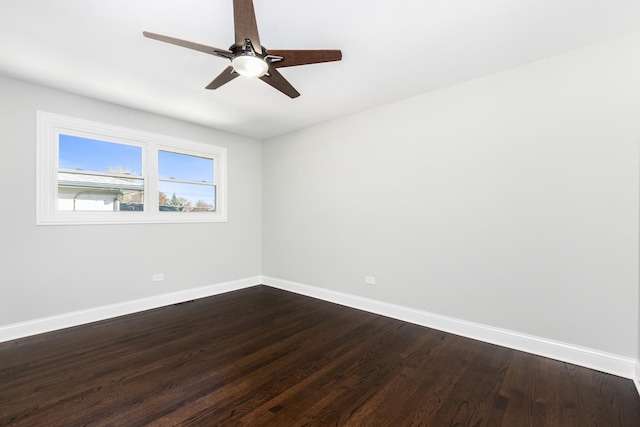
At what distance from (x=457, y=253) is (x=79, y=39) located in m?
4.05

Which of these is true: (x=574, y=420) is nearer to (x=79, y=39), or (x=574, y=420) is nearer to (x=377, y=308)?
(x=377, y=308)

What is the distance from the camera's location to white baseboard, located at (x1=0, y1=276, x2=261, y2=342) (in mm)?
2898

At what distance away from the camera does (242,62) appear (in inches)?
76.4

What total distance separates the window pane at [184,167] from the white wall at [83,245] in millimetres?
328

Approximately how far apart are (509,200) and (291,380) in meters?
2.60

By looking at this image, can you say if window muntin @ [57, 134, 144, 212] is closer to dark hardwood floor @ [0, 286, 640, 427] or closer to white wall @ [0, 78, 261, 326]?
white wall @ [0, 78, 261, 326]

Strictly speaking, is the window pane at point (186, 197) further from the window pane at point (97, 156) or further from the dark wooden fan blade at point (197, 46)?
the dark wooden fan blade at point (197, 46)

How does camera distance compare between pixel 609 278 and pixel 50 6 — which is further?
pixel 609 278

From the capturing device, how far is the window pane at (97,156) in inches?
129

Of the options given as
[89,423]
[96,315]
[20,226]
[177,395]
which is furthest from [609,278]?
[20,226]

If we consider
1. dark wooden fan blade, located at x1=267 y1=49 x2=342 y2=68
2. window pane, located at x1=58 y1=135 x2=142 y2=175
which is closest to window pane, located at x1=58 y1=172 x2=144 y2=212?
window pane, located at x1=58 y1=135 x2=142 y2=175

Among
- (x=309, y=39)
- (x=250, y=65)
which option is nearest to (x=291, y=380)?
(x=250, y=65)

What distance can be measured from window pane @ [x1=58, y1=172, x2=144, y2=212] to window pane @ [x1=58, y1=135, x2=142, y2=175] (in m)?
0.12

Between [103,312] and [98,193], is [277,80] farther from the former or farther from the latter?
[103,312]
